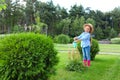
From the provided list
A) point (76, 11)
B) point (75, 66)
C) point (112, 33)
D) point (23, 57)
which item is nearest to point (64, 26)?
point (76, 11)

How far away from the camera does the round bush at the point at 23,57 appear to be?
4035 millimetres

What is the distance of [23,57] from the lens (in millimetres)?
4039

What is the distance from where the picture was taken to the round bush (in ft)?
13.2

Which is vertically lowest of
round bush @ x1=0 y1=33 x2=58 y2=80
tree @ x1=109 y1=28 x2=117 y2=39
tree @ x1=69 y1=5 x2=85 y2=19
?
tree @ x1=109 y1=28 x2=117 y2=39

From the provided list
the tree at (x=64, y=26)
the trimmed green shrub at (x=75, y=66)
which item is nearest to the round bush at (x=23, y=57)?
the trimmed green shrub at (x=75, y=66)

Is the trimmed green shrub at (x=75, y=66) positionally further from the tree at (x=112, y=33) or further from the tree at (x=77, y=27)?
the tree at (x=112, y=33)

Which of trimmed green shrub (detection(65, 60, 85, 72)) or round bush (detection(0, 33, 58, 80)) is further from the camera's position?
trimmed green shrub (detection(65, 60, 85, 72))

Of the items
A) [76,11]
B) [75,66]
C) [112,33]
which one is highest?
[76,11]

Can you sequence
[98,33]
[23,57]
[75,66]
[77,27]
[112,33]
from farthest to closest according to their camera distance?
[112,33]
[98,33]
[77,27]
[75,66]
[23,57]

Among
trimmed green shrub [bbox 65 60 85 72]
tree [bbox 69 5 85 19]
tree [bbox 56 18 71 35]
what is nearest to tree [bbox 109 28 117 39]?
tree [bbox 69 5 85 19]

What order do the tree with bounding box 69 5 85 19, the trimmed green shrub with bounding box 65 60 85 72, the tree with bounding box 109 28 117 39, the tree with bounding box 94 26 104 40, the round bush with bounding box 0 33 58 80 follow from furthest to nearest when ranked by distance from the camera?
the tree with bounding box 69 5 85 19
the tree with bounding box 109 28 117 39
the tree with bounding box 94 26 104 40
the trimmed green shrub with bounding box 65 60 85 72
the round bush with bounding box 0 33 58 80

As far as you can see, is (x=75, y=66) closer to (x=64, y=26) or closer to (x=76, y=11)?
(x=64, y=26)

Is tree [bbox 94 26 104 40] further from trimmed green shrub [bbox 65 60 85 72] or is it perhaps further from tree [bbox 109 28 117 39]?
trimmed green shrub [bbox 65 60 85 72]

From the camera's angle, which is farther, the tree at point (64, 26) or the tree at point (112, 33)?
the tree at point (112, 33)
